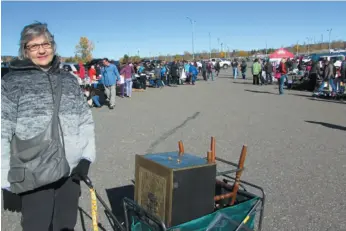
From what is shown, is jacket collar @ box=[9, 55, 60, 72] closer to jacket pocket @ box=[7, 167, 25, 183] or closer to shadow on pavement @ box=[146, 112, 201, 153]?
jacket pocket @ box=[7, 167, 25, 183]

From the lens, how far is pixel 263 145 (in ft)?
23.6

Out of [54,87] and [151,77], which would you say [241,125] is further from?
[151,77]

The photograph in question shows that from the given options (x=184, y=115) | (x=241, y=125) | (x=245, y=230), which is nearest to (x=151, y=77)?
(x=184, y=115)

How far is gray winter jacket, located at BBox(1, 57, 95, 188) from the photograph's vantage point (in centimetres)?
220

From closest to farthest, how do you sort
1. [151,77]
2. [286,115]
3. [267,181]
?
[267,181], [286,115], [151,77]

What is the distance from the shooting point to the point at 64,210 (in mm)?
2574

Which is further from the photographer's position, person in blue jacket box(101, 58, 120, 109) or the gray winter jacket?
person in blue jacket box(101, 58, 120, 109)

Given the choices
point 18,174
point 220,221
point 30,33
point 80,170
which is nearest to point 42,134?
point 18,174

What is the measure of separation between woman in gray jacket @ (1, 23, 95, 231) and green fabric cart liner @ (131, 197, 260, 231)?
2.36 feet

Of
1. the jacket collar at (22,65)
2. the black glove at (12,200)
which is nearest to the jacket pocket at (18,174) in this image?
the black glove at (12,200)

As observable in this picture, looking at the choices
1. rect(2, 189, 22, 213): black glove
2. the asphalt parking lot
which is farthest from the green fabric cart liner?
the asphalt parking lot

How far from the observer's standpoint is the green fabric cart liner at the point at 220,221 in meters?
2.52

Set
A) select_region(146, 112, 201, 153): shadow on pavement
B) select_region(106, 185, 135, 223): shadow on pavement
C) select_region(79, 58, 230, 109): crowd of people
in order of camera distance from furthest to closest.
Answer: select_region(79, 58, 230, 109): crowd of people → select_region(146, 112, 201, 153): shadow on pavement → select_region(106, 185, 135, 223): shadow on pavement

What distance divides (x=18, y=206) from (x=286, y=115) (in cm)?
976
